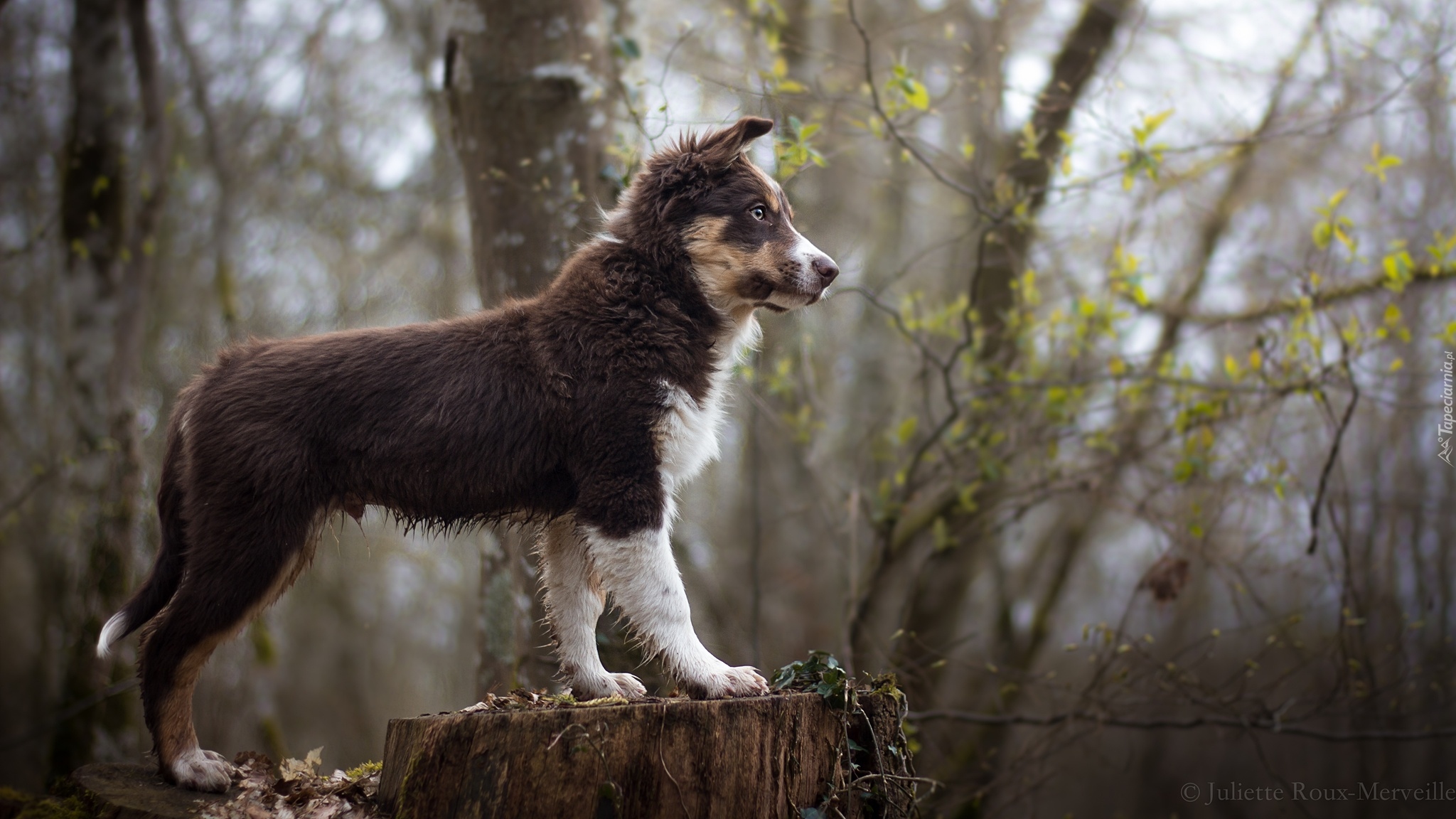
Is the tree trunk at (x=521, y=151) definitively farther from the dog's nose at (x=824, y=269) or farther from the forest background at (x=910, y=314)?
the dog's nose at (x=824, y=269)

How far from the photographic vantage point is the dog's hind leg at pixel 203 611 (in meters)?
3.99

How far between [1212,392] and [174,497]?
24.0 ft

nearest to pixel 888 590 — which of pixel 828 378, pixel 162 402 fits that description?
pixel 828 378

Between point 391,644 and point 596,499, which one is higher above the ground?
point 596,499

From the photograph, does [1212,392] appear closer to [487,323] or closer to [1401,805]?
[487,323]

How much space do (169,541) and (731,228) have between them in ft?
9.67

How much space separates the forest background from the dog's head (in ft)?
2.62

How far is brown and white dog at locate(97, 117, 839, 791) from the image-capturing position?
13.3 feet

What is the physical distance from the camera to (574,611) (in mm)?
4809

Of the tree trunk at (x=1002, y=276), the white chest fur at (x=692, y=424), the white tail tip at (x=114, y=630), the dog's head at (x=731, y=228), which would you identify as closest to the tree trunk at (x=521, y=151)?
the dog's head at (x=731, y=228)

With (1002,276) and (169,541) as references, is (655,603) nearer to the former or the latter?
(169,541)

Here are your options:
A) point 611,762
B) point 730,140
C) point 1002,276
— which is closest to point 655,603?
point 611,762

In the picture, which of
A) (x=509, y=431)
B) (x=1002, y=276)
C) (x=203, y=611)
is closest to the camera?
(x=203, y=611)

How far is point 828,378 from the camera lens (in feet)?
47.3
